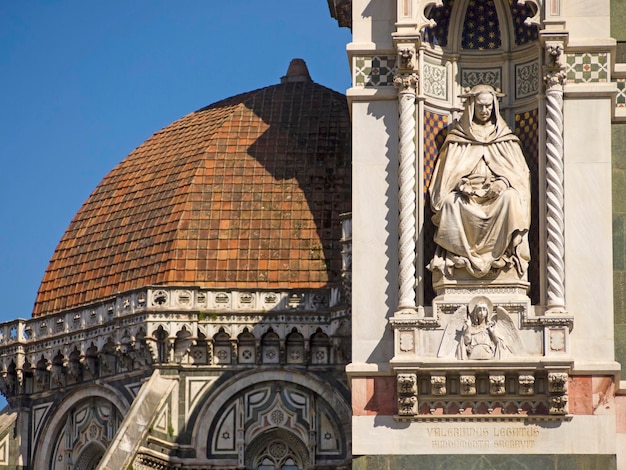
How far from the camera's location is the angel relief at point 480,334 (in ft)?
120

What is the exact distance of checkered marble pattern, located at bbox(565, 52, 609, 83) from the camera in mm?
37844

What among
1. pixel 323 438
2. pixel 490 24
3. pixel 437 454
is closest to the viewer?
pixel 437 454

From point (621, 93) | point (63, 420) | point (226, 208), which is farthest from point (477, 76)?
point (63, 420)

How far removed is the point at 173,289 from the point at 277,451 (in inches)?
143

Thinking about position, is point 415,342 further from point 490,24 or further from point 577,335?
point 490,24

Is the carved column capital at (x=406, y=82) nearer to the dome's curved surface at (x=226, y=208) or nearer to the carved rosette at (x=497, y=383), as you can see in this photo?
the carved rosette at (x=497, y=383)

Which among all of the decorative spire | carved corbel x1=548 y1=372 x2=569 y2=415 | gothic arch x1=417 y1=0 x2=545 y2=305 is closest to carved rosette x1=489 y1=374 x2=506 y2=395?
carved corbel x1=548 y1=372 x2=569 y2=415

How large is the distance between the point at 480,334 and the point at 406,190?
2345 millimetres

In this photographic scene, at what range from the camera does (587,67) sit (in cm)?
3788

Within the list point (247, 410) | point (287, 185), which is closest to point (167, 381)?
point (247, 410)

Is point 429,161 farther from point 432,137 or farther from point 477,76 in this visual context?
point 477,76

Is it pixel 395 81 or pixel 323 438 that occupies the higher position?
pixel 395 81

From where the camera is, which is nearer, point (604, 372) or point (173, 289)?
point (604, 372)

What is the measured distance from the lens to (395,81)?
37.8 meters
